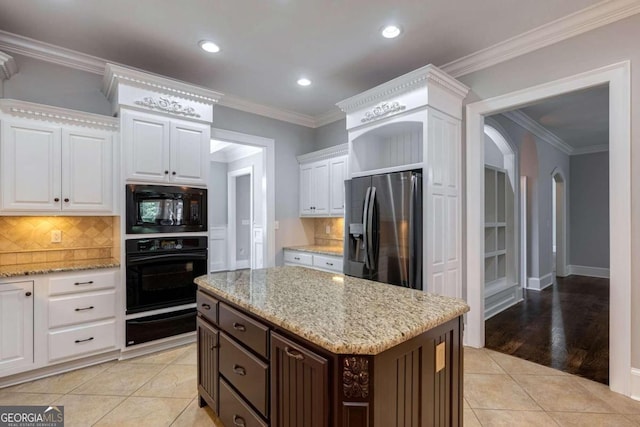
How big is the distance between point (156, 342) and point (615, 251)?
3.93 metres

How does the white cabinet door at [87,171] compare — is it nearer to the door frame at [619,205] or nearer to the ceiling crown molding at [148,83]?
the ceiling crown molding at [148,83]

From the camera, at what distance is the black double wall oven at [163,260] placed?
9.42ft

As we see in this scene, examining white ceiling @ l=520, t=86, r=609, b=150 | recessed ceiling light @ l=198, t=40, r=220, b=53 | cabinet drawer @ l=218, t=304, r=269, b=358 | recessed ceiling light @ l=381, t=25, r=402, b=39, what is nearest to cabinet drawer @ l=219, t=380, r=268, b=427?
cabinet drawer @ l=218, t=304, r=269, b=358

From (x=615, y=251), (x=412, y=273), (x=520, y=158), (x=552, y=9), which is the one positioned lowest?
(x=412, y=273)

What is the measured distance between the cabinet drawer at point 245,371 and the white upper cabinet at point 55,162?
2.03 meters

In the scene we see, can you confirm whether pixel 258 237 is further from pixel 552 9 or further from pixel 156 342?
pixel 552 9

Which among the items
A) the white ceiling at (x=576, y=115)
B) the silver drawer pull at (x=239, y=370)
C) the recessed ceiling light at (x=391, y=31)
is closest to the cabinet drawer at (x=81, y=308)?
the silver drawer pull at (x=239, y=370)

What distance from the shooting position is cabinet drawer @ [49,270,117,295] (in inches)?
101

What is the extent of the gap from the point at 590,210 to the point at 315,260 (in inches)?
261

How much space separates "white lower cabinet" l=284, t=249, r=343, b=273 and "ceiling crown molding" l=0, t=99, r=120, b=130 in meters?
2.56

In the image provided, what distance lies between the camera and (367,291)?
174 centimetres

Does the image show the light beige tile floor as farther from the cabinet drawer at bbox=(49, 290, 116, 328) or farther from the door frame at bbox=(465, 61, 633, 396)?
the cabinet drawer at bbox=(49, 290, 116, 328)

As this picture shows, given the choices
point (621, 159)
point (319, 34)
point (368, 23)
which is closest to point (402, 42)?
point (368, 23)

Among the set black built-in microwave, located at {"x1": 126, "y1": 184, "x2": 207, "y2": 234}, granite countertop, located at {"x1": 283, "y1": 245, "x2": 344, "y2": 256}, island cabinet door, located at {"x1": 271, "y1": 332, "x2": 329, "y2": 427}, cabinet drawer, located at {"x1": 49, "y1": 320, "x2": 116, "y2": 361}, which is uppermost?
black built-in microwave, located at {"x1": 126, "y1": 184, "x2": 207, "y2": 234}
